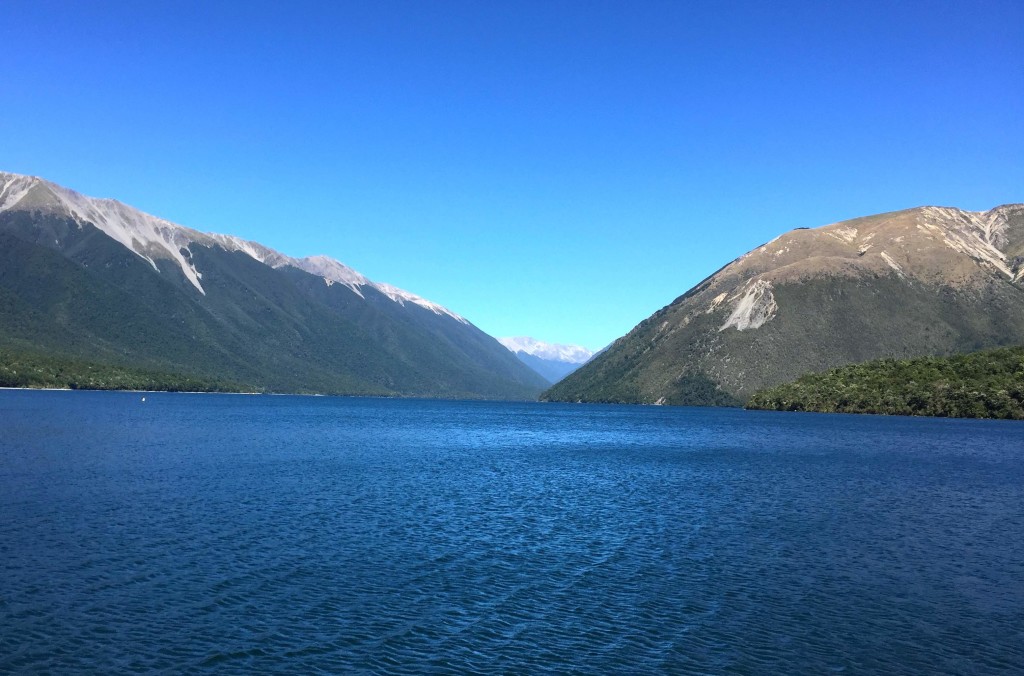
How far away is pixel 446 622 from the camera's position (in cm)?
3381

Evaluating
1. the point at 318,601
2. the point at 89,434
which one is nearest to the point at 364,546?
the point at 318,601

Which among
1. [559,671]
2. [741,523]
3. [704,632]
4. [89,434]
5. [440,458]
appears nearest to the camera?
[559,671]

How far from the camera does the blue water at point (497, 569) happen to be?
30.2 m

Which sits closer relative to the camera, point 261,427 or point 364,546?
point 364,546

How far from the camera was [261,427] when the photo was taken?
170m

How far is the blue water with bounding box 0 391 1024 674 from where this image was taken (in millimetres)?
30203

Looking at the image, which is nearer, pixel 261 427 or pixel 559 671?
pixel 559 671

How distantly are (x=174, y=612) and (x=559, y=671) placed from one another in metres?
19.0

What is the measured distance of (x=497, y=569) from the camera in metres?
43.6

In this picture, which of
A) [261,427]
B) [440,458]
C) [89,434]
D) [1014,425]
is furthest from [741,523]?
[1014,425]

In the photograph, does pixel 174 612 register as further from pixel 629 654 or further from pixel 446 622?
pixel 629 654

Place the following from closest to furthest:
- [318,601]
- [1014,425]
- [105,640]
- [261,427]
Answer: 1. [105,640]
2. [318,601]
3. [261,427]
4. [1014,425]

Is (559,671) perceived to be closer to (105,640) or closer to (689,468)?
(105,640)

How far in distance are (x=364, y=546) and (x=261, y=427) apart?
131 m
